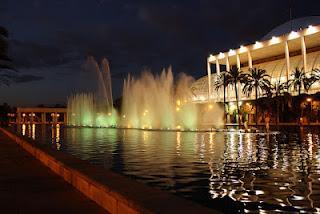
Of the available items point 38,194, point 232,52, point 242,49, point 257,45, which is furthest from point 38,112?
point 38,194

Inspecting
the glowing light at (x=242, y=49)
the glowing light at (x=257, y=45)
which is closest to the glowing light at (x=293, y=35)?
the glowing light at (x=257, y=45)

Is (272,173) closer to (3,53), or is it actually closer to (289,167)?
(289,167)

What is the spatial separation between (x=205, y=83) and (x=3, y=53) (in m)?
75.5

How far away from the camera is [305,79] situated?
65.8 metres

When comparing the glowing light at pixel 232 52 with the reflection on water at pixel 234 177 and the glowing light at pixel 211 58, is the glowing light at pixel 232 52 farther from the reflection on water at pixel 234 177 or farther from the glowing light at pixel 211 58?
the reflection on water at pixel 234 177

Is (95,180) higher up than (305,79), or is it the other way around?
(305,79)

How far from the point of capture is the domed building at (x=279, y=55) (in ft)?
237

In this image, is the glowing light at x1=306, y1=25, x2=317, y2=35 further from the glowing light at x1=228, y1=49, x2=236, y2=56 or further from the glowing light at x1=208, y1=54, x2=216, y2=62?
the glowing light at x1=208, y1=54, x2=216, y2=62

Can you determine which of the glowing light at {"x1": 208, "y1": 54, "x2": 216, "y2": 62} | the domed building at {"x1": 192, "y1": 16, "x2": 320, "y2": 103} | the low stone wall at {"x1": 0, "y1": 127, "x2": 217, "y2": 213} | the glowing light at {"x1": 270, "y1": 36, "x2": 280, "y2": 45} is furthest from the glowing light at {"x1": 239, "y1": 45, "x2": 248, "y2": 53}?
the low stone wall at {"x1": 0, "y1": 127, "x2": 217, "y2": 213}

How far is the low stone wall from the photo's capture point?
502cm

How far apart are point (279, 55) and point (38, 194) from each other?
83695 mm

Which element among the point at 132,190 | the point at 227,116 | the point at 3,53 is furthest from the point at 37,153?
the point at 227,116

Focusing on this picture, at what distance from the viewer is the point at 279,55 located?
8600 cm

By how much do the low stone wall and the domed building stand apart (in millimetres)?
65302
